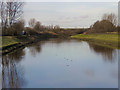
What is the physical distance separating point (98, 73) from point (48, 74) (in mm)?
2793

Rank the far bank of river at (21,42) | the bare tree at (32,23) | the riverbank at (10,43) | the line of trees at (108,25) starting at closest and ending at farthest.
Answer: the riverbank at (10,43), the far bank of river at (21,42), the line of trees at (108,25), the bare tree at (32,23)

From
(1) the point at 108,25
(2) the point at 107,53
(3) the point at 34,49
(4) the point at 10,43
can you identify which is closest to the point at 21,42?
(4) the point at 10,43

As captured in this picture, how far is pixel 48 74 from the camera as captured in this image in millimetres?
8109

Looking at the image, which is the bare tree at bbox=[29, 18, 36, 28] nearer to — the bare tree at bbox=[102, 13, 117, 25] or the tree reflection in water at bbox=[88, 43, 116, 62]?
the bare tree at bbox=[102, 13, 117, 25]

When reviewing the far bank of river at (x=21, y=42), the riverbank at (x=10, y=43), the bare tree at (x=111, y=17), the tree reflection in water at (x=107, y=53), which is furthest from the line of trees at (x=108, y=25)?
the tree reflection in water at (x=107, y=53)

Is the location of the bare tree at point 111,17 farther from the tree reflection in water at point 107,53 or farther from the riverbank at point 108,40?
the tree reflection in water at point 107,53

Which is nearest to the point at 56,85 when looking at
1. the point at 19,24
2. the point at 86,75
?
the point at 86,75

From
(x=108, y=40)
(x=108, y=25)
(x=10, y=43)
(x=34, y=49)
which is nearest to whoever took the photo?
(x=34, y=49)

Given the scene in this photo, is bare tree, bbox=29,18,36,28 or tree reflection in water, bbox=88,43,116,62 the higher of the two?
bare tree, bbox=29,18,36,28

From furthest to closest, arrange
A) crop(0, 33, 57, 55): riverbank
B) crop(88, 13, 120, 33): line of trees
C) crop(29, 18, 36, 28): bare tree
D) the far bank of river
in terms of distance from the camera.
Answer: crop(29, 18, 36, 28): bare tree < crop(88, 13, 120, 33): line of trees < the far bank of river < crop(0, 33, 57, 55): riverbank

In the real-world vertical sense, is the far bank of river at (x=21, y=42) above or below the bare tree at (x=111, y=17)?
below

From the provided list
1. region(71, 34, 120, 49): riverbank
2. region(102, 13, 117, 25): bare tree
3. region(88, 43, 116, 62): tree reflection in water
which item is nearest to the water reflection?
region(88, 43, 116, 62): tree reflection in water

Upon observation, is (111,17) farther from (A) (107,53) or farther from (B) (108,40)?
(A) (107,53)

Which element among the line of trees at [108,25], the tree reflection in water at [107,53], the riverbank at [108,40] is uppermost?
the line of trees at [108,25]
